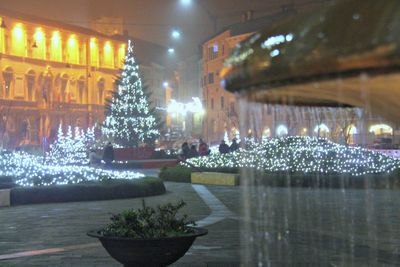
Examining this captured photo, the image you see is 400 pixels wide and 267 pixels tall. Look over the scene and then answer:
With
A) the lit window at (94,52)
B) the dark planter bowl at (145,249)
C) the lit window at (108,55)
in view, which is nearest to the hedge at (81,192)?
the dark planter bowl at (145,249)

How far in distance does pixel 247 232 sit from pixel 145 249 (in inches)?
223

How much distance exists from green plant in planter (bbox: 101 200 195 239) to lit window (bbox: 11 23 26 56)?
65.8 m

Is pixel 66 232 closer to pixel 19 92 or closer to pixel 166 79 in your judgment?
pixel 19 92

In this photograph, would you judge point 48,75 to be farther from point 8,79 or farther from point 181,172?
point 181,172

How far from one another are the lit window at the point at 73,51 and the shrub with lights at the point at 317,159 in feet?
175

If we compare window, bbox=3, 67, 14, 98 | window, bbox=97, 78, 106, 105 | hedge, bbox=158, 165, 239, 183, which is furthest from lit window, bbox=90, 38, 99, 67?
hedge, bbox=158, 165, 239, 183

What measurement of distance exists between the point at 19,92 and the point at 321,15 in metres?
69.9

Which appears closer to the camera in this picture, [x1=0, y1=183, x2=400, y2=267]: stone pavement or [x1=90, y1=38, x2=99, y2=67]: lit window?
[x1=0, y1=183, x2=400, y2=267]: stone pavement

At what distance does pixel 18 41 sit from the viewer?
234 feet

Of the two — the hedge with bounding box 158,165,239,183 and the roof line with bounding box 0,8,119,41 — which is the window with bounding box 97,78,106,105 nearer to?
the roof line with bounding box 0,8,119,41

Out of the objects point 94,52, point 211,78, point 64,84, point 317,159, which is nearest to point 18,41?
point 64,84

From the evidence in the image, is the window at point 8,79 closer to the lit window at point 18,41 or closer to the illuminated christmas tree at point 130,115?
the lit window at point 18,41

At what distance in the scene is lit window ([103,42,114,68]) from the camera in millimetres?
85500

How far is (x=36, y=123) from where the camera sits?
71.5 meters
